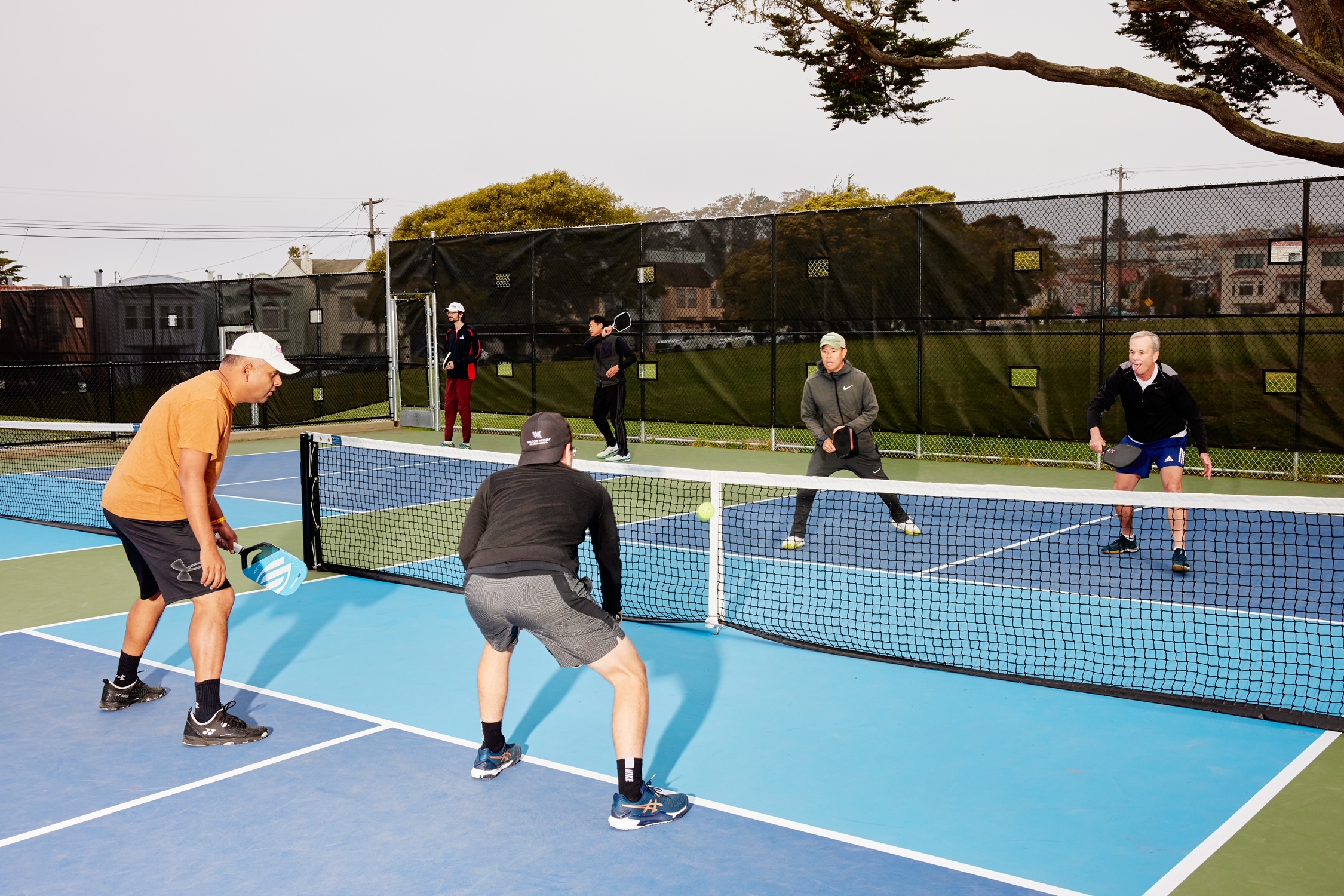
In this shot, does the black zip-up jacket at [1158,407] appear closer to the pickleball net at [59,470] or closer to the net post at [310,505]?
the net post at [310,505]

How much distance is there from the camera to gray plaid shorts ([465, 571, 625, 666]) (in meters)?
4.25

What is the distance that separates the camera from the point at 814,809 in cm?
445

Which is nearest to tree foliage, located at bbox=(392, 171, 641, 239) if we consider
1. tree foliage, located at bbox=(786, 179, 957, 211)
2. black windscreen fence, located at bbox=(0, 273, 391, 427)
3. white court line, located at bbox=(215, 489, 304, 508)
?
tree foliage, located at bbox=(786, 179, 957, 211)

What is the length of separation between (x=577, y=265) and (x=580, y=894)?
15.0 metres

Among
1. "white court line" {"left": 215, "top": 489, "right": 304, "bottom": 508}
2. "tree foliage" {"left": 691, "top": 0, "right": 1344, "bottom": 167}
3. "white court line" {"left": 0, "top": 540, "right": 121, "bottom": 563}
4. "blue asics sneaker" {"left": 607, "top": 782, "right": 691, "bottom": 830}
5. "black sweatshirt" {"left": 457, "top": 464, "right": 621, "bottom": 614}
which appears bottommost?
"blue asics sneaker" {"left": 607, "top": 782, "right": 691, "bottom": 830}

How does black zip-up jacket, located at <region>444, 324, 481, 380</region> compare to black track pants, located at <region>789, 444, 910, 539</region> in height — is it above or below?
above

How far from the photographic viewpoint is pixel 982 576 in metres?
8.31

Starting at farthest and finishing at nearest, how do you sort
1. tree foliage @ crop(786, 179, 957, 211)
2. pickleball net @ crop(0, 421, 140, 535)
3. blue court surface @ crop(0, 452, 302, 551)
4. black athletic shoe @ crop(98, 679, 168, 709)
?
tree foliage @ crop(786, 179, 957, 211)
pickleball net @ crop(0, 421, 140, 535)
blue court surface @ crop(0, 452, 302, 551)
black athletic shoe @ crop(98, 679, 168, 709)

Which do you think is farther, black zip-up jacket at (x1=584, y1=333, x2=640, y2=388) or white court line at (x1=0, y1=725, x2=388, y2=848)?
black zip-up jacket at (x1=584, y1=333, x2=640, y2=388)

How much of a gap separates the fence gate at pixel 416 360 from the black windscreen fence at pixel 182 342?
0.42 metres

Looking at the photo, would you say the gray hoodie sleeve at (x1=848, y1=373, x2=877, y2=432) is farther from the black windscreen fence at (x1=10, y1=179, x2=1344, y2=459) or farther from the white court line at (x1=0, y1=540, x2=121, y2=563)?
the white court line at (x1=0, y1=540, x2=121, y2=563)

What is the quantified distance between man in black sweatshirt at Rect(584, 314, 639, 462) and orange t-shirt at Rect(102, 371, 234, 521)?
9694 mm

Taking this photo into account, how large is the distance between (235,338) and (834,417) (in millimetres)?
13927

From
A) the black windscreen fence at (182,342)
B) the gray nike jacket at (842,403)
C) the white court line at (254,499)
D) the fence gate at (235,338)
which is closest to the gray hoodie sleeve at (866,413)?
the gray nike jacket at (842,403)
